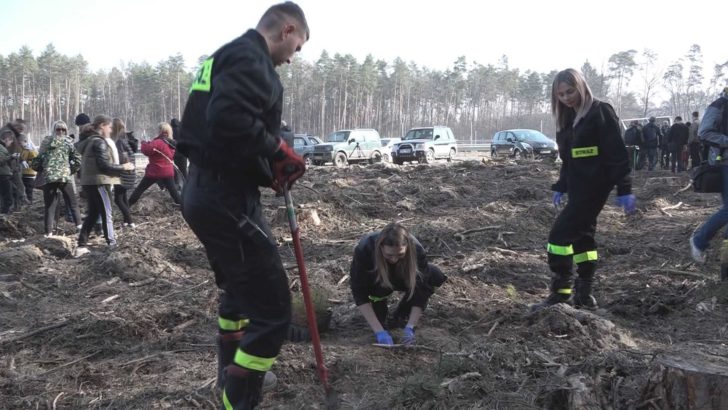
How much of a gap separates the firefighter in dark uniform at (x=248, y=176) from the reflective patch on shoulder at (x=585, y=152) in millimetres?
2795

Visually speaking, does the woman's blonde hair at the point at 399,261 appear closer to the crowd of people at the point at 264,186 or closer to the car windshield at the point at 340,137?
the crowd of people at the point at 264,186

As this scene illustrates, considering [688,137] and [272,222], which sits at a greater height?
[688,137]

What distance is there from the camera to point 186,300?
17.3 feet

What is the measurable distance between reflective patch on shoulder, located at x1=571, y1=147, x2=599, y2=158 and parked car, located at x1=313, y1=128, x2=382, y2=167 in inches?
883

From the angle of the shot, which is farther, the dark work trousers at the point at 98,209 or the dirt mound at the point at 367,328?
the dark work trousers at the point at 98,209

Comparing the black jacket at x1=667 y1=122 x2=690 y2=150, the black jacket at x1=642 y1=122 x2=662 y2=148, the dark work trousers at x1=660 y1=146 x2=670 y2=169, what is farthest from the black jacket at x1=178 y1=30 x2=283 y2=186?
the dark work trousers at x1=660 y1=146 x2=670 y2=169

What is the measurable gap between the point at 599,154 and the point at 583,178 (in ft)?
0.73

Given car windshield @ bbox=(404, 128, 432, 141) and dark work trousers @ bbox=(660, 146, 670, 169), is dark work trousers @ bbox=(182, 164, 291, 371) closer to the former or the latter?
dark work trousers @ bbox=(660, 146, 670, 169)

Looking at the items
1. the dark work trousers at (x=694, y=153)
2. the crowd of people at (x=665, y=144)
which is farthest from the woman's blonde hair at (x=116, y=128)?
the dark work trousers at (x=694, y=153)

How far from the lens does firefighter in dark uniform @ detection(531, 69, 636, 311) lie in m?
4.54

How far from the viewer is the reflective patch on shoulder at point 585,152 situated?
455 cm

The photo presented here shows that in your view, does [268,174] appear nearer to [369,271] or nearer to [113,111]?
[369,271]

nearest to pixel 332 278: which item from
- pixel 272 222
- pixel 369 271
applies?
pixel 369 271

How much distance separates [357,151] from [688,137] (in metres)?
14.4
